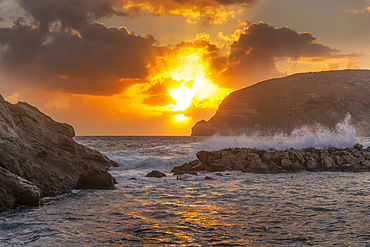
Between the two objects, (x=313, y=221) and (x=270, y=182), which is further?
(x=270, y=182)

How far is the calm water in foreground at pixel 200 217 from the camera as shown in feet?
17.5

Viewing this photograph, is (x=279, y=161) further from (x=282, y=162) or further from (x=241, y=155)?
(x=241, y=155)

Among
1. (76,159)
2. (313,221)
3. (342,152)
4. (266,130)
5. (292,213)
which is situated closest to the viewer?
(313,221)

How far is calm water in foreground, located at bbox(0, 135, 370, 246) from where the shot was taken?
5.35m

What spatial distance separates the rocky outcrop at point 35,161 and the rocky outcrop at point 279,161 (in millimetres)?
6910

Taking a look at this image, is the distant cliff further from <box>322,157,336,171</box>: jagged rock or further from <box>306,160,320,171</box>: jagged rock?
<box>306,160,320,171</box>: jagged rock

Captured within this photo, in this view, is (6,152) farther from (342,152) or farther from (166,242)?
(342,152)

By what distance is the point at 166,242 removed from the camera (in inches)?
207

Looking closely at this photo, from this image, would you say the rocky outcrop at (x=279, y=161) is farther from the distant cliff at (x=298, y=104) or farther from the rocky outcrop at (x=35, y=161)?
the distant cliff at (x=298, y=104)

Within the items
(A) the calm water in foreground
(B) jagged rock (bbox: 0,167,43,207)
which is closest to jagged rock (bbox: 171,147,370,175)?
(A) the calm water in foreground

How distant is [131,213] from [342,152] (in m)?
17.3

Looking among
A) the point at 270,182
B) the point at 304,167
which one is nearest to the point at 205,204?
the point at 270,182

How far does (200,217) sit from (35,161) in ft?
22.7

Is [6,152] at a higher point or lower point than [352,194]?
higher
